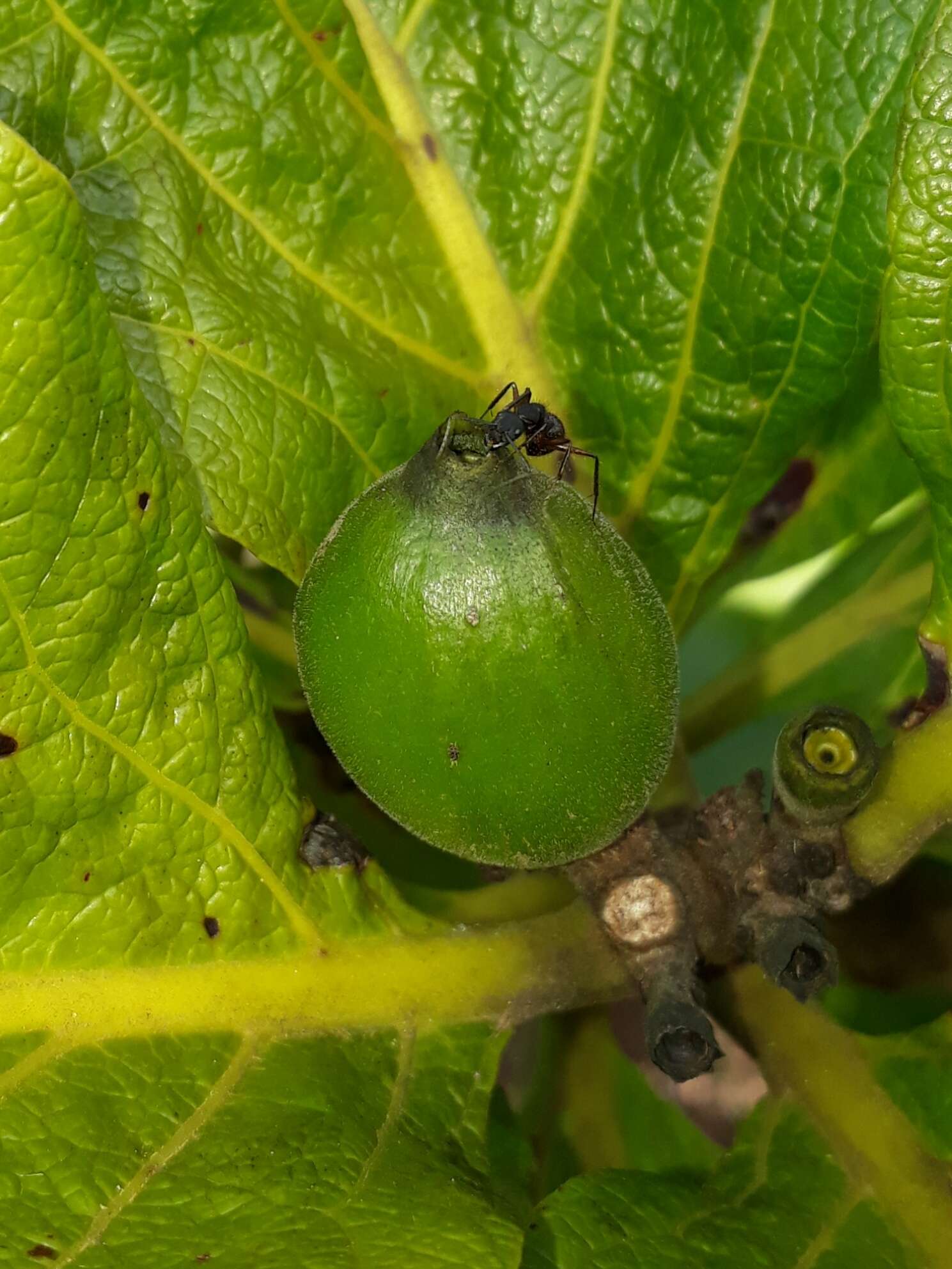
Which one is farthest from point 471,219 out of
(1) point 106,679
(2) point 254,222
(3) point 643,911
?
(3) point 643,911

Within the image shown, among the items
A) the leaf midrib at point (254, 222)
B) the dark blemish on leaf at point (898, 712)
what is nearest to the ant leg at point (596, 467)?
the leaf midrib at point (254, 222)

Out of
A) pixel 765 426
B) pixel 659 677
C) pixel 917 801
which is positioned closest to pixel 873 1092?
pixel 917 801

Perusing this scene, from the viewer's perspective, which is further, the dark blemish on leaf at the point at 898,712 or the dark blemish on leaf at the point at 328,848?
the dark blemish on leaf at the point at 898,712

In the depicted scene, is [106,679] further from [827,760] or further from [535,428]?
[827,760]

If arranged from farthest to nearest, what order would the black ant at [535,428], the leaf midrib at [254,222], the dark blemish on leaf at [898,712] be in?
the dark blemish on leaf at [898,712] → the leaf midrib at [254,222] → the black ant at [535,428]

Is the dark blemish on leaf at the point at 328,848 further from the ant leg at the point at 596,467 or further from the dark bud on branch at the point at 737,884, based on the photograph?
the ant leg at the point at 596,467

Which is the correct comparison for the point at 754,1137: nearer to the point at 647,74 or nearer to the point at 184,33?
the point at 647,74

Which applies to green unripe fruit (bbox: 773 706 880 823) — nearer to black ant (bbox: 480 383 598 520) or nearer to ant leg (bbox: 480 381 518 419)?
black ant (bbox: 480 383 598 520)
